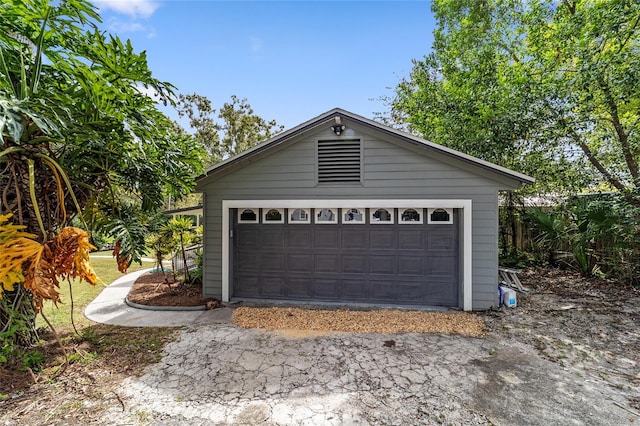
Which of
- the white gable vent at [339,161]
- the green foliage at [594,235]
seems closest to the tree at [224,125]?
the white gable vent at [339,161]

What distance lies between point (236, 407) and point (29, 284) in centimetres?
239

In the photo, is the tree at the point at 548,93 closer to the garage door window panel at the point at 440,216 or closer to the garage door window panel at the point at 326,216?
the garage door window panel at the point at 440,216

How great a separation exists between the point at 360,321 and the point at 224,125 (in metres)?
18.2

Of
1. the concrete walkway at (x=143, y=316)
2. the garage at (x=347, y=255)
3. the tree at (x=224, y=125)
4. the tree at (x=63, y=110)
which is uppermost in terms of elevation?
the tree at (x=224, y=125)

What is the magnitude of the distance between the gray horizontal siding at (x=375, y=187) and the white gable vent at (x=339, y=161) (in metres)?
0.14

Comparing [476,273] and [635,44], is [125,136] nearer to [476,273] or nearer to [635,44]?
[476,273]

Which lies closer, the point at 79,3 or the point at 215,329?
the point at 79,3

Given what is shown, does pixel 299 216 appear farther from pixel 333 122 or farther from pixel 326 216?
pixel 333 122

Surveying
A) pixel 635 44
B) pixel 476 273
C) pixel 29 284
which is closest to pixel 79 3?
pixel 29 284

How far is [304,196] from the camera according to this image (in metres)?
6.27

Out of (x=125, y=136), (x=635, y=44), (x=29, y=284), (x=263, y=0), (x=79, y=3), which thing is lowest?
(x=29, y=284)

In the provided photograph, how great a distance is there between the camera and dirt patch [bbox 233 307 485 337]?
16.2ft

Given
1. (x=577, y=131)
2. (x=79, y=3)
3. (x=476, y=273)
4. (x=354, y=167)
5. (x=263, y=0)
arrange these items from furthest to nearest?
1. (x=577, y=131)
2. (x=263, y=0)
3. (x=354, y=167)
4. (x=476, y=273)
5. (x=79, y=3)

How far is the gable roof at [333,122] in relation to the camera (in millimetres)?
5586
